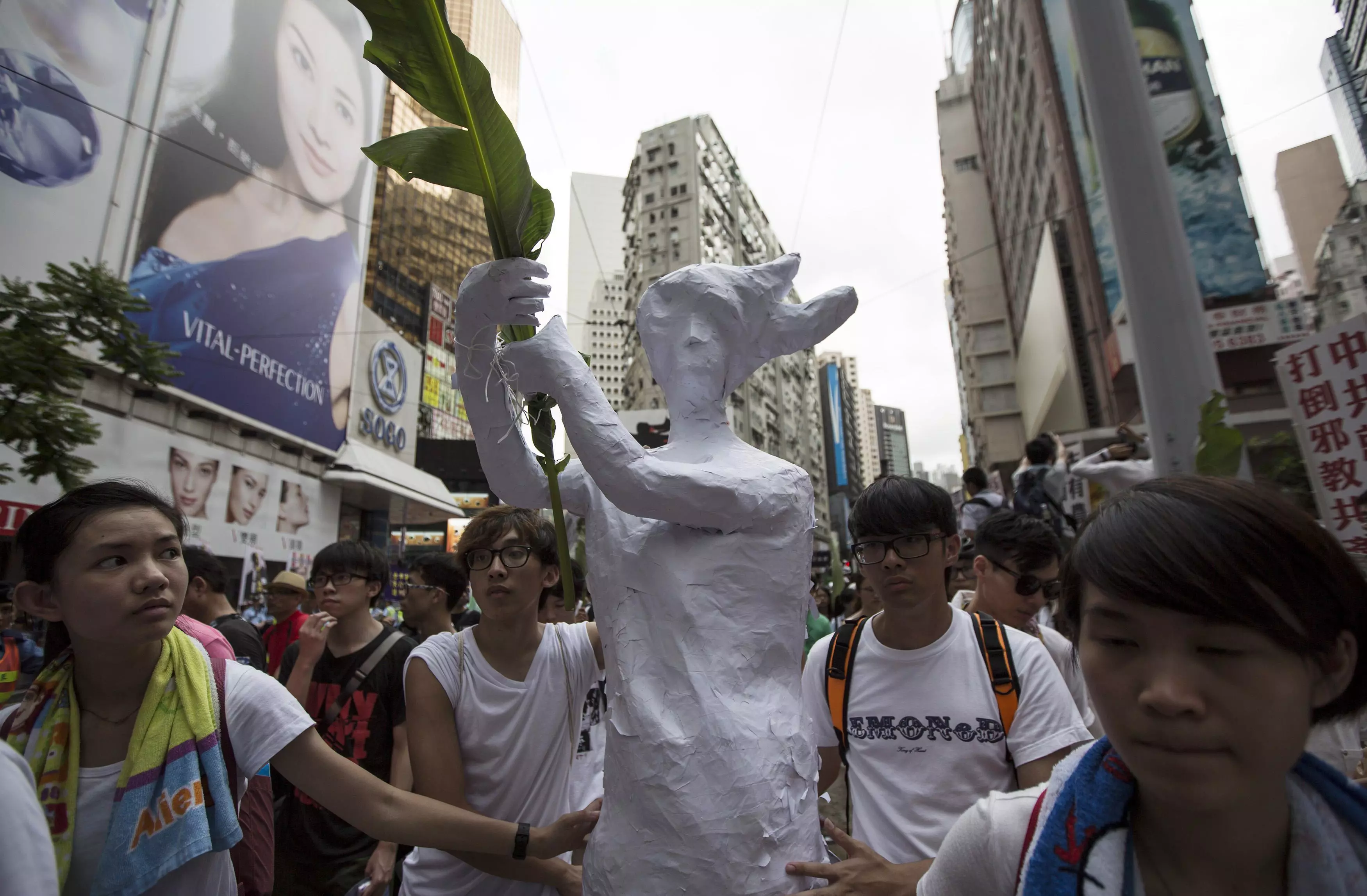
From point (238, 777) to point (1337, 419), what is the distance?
449 cm

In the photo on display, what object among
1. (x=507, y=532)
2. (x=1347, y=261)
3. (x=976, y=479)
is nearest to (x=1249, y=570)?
(x=507, y=532)

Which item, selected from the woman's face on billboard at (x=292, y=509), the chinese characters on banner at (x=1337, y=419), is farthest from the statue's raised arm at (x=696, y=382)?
the woman's face on billboard at (x=292, y=509)

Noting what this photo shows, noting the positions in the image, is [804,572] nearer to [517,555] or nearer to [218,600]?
[517,555]

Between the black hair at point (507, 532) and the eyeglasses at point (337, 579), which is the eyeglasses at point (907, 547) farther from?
the eyeglasses at point (337, 579)

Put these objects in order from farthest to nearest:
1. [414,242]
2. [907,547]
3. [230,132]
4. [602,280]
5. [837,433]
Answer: [837,433] < [602,280] < [414,242] < [230,132] < [907,547]

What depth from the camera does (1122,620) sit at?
0.89 metres

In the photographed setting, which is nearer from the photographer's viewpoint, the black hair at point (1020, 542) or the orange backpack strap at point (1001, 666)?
the orange backpack strap at point (1001, 666)

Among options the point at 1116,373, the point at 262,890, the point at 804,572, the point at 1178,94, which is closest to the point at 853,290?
the point at 804,572

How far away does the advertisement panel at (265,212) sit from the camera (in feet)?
38.2

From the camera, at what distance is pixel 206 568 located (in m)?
3.20

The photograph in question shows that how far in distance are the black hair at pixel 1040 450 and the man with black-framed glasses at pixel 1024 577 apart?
8.84 feet

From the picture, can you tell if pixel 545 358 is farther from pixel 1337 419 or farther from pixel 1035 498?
pixel 1035 498

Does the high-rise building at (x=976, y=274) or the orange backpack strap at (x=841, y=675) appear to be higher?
the high-rise building at (x=976, y=274)

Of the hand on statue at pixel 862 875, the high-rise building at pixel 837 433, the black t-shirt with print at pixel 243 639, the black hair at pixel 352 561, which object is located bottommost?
the hand on statue at pixel 862 875
